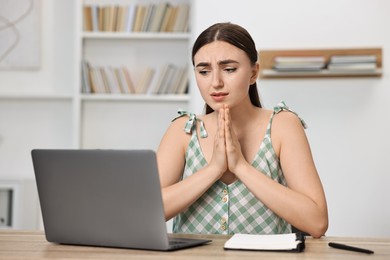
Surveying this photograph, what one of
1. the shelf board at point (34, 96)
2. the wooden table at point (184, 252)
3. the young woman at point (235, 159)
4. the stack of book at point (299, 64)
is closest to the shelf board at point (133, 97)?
the shelf board at point (34, 96)

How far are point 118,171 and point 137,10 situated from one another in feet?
10.8

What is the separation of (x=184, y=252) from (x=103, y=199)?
0.74 ft

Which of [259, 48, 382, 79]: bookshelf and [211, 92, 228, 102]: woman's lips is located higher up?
[259, 48, 382, 79]: bookshelf

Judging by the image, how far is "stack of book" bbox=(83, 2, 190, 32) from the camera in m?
4.75

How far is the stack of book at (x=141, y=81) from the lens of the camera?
4.73 metres

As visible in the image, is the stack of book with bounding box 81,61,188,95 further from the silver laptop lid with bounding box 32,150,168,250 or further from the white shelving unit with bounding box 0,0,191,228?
the silver laptop lid with bounding box 32,150,168,250

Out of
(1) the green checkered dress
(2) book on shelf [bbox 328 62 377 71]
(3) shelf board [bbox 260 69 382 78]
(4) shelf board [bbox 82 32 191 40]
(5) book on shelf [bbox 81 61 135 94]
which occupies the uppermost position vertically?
(4) shelf board [bbox 82 32 191 40]

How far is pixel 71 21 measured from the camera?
4863 millimetres

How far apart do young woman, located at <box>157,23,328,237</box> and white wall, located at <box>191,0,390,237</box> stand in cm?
175

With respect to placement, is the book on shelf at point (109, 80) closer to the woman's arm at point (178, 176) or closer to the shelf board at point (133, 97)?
the shelf board at point (133, 97)

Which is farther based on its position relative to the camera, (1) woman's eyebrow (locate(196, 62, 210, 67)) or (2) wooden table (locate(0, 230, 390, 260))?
(1) woman's eyebrow (locate(196, 62, 210, 67))

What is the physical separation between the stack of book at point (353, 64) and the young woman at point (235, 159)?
1697 millimetres

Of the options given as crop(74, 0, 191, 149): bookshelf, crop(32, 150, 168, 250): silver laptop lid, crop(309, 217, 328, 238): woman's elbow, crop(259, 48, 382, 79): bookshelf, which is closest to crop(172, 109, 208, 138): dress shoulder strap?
crop(309, 217, 328, 238): woman's elbow

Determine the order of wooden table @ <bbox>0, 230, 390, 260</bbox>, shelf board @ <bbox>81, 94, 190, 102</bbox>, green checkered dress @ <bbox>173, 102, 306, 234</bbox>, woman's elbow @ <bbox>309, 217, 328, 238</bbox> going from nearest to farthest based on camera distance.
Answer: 1. wooden table @ <bbox>0, 230, 390, 260</bbox>
2. woman's elbow @ <bbox>309, 217, 328, 238</bbox>
3. green checkered dress @ <bbox>173, 102, 306, 234</bbox>
4. shelf board @ <bbox>81, 94, 190, 102</bbox>
